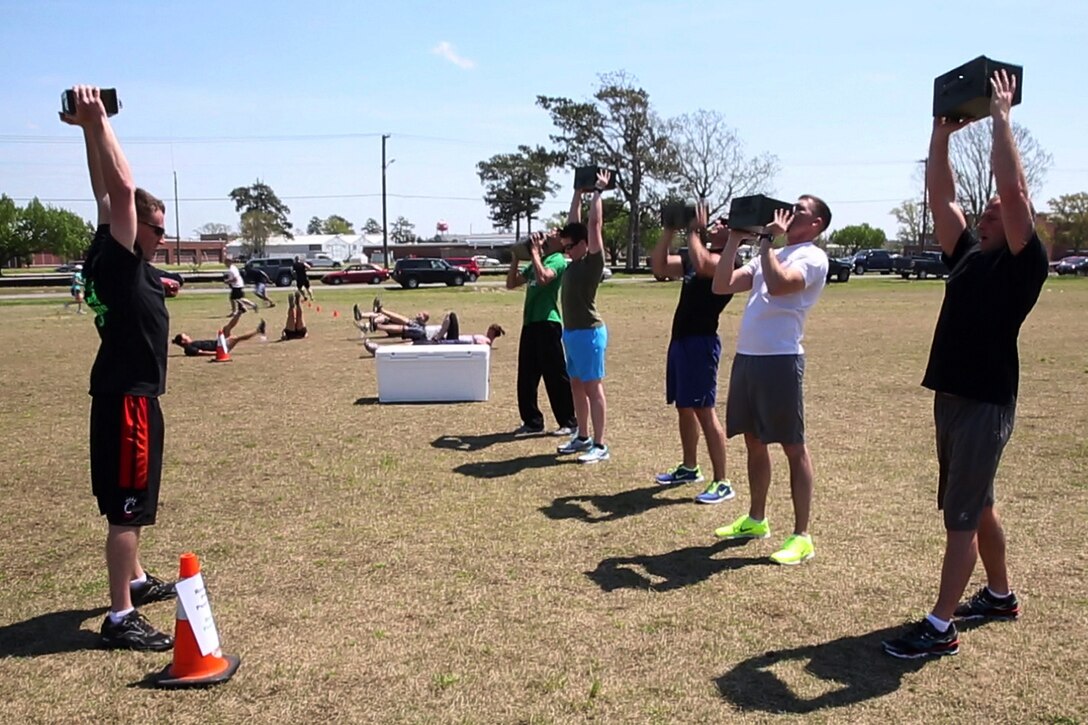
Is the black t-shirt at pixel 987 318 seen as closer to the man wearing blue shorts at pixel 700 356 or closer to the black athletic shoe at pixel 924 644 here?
the black athletic shoe at pixel 924 644

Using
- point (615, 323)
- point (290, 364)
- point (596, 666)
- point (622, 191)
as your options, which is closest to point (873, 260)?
point (622, 191)

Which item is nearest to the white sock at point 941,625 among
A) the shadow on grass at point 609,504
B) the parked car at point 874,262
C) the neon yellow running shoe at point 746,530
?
the neon yellow running shoe at point 746,530

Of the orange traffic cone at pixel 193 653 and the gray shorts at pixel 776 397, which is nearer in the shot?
the orange traffic cone at pixel 193 653

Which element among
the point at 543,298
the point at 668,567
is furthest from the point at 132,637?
the point at 543,298

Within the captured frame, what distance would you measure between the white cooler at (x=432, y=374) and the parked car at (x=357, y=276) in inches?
1515

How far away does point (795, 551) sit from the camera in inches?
189

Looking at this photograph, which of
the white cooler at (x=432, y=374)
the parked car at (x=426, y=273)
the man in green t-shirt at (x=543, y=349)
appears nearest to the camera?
the man in green t-shirt at (x=543, y=349)

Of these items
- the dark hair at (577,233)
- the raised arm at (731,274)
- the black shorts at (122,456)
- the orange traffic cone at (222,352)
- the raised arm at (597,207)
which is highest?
the raised arm at (597,207)

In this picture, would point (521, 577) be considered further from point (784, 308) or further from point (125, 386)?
point (125, 386)

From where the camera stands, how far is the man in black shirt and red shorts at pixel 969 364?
355 centimetres

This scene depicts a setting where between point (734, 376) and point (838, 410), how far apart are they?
4.59 metres

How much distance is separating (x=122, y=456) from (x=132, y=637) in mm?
779

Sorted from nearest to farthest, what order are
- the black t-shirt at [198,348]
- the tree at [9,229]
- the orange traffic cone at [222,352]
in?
the orange traffic cone at [222,352] → the black t-shirt at [198,348] → the tree at [9,229]

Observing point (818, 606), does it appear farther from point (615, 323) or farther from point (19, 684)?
point (615, 323)
